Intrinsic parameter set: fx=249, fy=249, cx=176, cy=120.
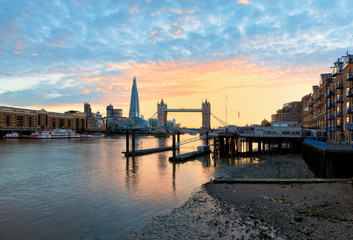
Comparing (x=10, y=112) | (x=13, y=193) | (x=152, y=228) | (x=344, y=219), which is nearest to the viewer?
(x=344, y=219)

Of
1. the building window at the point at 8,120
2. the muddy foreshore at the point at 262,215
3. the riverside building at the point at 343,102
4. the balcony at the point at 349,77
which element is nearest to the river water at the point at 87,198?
the muddy foreshore at the point at 262,215

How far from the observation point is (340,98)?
4434 centimetres

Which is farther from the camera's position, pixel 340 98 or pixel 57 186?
pixel 340 98

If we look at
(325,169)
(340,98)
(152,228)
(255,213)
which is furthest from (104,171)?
(340,98)

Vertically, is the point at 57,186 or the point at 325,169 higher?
the point at 325,169

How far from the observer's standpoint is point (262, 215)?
17828 mm

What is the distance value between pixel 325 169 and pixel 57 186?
3236 cm

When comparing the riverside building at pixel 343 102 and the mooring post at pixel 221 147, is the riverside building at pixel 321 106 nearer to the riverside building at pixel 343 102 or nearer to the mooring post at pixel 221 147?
the riverside building at pixel 343 102

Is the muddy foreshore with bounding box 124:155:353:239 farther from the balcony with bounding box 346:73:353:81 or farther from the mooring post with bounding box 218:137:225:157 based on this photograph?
the mooring post with bounding box 218:137:225:157

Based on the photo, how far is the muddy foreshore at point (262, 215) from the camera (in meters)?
15.3

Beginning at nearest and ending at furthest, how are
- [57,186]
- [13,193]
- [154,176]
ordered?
[13,193] < [57,186] < [154,176]

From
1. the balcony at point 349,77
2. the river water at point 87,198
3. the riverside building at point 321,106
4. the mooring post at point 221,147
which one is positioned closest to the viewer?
the river water at point 87,198

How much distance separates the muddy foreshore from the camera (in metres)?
15.3

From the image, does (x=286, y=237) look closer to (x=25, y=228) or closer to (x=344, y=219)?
(x=344, y=219)
